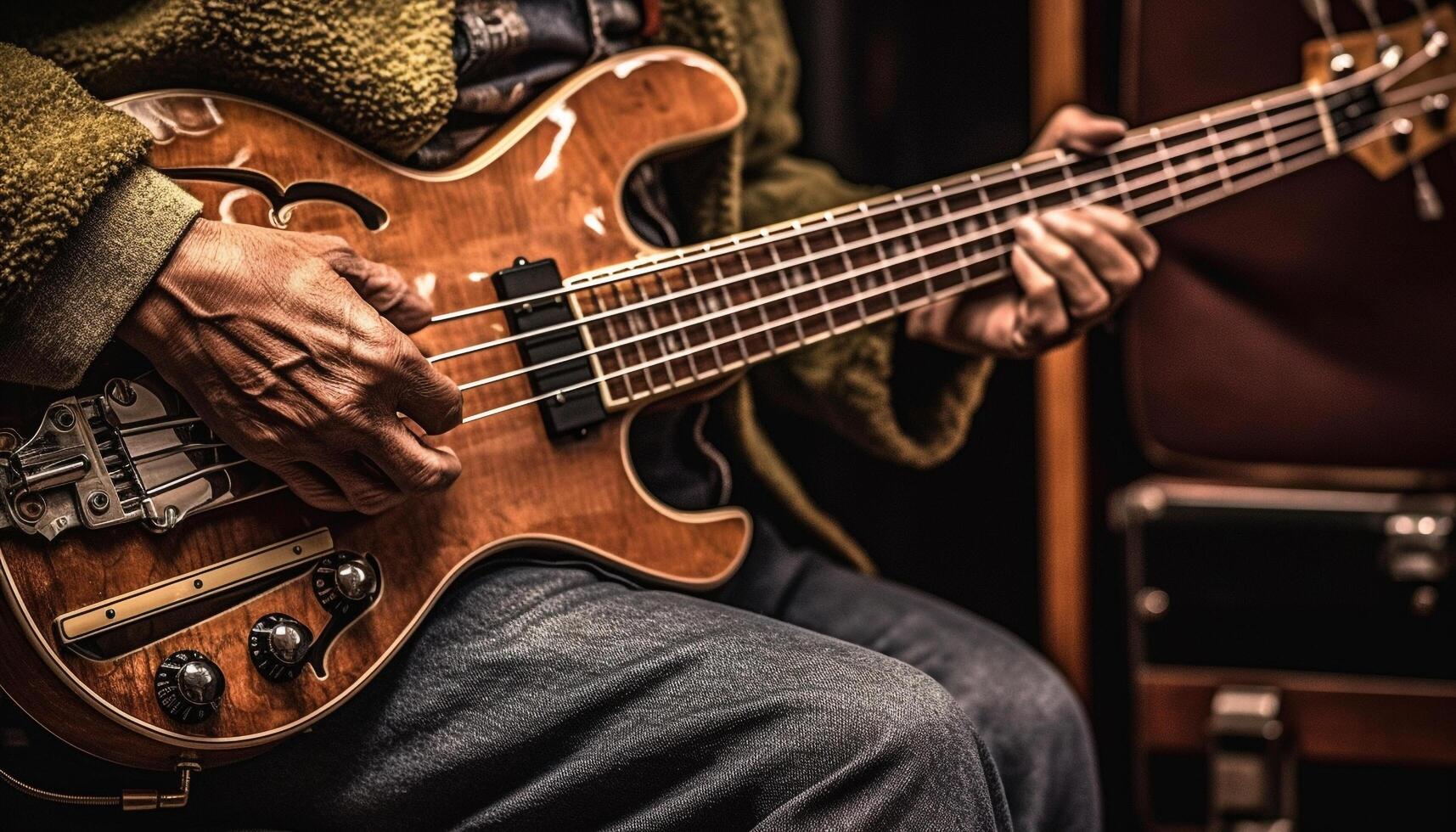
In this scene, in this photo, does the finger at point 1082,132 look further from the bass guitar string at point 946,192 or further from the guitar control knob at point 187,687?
the guitar control knob at point 187,687

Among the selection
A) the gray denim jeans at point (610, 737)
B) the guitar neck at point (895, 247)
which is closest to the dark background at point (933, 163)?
the guitar neck at point (895, 247)

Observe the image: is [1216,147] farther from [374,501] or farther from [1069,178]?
[374,501]

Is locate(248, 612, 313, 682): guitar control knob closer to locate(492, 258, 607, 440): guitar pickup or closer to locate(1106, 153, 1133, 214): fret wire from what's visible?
locate(492, 258, 607, 440): guitar pickup

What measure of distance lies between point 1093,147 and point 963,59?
1.60 ft

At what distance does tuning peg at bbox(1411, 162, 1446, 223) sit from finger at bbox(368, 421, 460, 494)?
0.90m

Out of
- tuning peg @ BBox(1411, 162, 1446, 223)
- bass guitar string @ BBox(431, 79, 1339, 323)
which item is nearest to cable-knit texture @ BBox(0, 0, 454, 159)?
bass guitar string @ BBox(431, 79, 1339, 323)

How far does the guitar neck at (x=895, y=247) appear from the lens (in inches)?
26.5

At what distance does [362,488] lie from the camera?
55cm

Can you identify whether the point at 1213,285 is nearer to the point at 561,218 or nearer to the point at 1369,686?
the point at 1369,686

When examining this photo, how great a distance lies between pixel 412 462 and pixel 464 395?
75 mm

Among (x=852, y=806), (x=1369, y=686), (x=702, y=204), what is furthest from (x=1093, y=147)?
(x=1369, y=686)

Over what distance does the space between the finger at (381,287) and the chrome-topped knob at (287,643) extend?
15cm

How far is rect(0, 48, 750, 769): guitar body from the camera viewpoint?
1.67 ft

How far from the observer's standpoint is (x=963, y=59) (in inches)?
50.9
